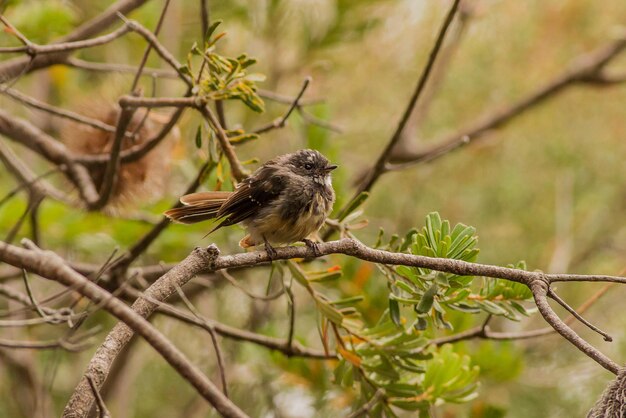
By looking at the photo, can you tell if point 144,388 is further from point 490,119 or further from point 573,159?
point 573,159

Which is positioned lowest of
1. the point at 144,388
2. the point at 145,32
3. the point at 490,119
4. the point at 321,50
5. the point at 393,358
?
the point at 393,358

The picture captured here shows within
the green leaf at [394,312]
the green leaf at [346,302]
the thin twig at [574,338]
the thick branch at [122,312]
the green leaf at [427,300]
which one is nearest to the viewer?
the thick branch at [122,312]

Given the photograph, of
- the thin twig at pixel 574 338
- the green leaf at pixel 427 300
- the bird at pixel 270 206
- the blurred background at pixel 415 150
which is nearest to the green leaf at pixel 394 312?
the green leaf at pixel 427 300

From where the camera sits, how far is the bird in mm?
2707

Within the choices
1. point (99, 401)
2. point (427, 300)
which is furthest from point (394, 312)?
point (99, 401)

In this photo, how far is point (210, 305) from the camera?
489 centimetres

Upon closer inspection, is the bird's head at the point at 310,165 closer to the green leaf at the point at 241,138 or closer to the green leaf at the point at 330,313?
the green leaf at the point at 241,138

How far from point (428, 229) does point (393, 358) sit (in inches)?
23.0

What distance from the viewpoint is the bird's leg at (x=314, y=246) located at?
2137mm

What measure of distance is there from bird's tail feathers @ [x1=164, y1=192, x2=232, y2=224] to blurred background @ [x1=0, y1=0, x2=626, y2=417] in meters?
0.92

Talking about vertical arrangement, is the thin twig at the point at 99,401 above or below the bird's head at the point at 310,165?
below

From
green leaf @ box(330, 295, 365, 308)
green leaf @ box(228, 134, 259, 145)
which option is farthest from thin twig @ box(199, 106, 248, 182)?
green leaf @ box(330, 295, 365, 308)

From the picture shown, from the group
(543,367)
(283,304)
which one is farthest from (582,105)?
(283,304)

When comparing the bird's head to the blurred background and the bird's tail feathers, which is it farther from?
the blurred background
